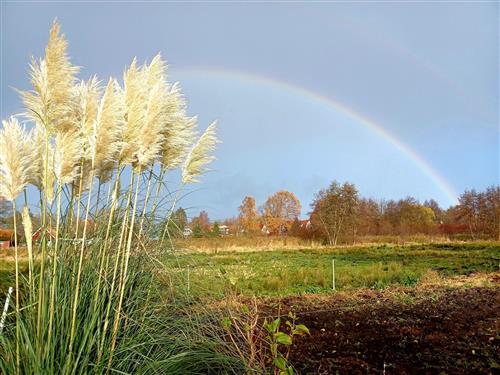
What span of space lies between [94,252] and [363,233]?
35624 mm

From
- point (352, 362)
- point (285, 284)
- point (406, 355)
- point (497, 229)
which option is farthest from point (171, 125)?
point (497, 229)

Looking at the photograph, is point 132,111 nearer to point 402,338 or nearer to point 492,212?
point 402,338

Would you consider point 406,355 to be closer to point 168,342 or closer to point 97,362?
point 168,342

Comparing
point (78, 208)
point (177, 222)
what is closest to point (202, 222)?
point (177, 222)

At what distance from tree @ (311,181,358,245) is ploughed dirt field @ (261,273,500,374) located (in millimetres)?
26654

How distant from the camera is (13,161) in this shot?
284 centimetres

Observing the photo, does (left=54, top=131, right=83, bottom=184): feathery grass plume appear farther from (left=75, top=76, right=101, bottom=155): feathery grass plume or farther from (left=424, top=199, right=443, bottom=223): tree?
(left=424, top=199, right=443, bottom=223): tree

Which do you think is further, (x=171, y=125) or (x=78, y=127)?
(x=171, y=125)

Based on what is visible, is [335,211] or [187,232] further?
[335,211]

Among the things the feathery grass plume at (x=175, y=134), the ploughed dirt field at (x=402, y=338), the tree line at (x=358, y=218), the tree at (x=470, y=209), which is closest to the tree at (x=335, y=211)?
the tree line at (x=358, y=218)

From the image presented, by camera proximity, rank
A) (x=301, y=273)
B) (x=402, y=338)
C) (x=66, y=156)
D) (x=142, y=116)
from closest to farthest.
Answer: (x=66, y=156) → (x=142, y=116) → (x=402, y=338) → (x=301, y=273)

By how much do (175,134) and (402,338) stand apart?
324 cm

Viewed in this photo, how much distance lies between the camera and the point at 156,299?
343 cm

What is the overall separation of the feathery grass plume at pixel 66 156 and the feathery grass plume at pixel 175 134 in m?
0.69
